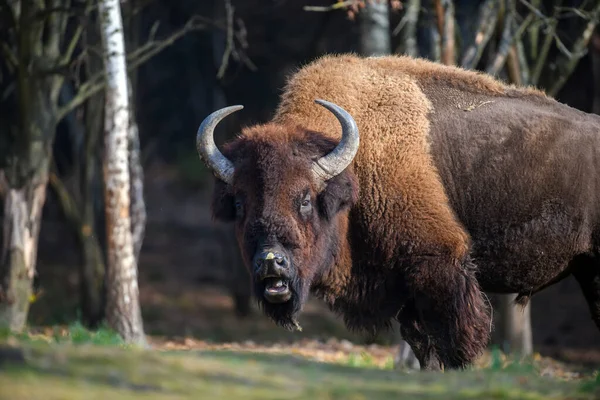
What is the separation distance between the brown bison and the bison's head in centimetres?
1

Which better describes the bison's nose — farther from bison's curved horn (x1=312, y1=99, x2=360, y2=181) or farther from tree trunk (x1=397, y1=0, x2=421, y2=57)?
tree trunk (x1=397, y1=0, x2=421, y2=57)

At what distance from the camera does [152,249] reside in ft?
72.3

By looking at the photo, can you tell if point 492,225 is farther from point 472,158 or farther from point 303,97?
point 303,97

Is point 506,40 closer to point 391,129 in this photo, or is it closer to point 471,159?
point 471,159

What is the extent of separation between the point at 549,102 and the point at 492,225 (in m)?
1.31

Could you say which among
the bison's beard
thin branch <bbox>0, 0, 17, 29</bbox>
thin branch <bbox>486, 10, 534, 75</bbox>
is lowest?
the bison's beard

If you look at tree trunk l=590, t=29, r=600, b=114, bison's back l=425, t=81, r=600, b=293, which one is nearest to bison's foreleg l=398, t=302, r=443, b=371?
bison's back l=425, t=81, r=600, b=293

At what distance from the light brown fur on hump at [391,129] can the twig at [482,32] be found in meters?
2.25

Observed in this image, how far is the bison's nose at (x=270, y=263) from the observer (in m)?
6.48

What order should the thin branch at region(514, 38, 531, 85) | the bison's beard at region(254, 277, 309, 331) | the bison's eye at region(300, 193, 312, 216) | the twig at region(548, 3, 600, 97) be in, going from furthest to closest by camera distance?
the thin branch at region(514, 38, 531, 85), the twig at region(548, 3, 600, 97), the bison's eye at region(300, 193, 312, 216), the bison's beard at region(254, 277, 309, 331)

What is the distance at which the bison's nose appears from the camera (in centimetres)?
648

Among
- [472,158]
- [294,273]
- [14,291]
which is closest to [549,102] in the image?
[472,158]

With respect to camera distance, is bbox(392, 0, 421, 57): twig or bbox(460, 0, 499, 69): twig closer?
bbox(460, 0, 499, 69): twig

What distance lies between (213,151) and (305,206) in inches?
34.3
